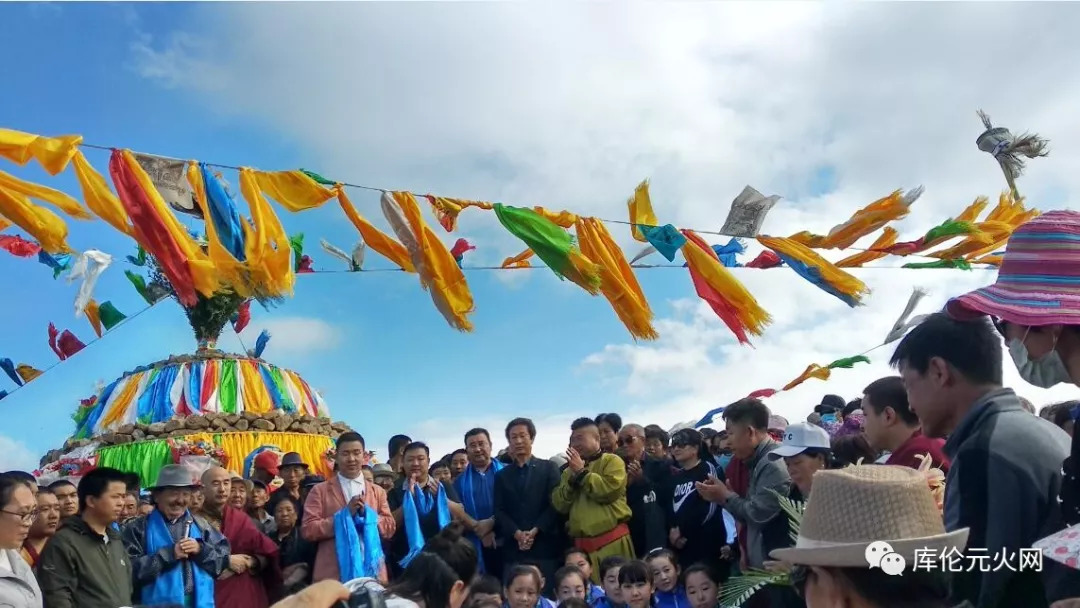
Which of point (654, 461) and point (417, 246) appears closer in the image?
point (417, 246)

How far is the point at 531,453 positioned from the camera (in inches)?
291

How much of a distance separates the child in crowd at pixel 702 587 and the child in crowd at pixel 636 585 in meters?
0.26

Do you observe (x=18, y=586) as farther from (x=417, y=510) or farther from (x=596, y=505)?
(x=596, y=505)

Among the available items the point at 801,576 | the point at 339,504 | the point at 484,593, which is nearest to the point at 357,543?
the point at 339,504

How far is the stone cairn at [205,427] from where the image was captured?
1275 cm

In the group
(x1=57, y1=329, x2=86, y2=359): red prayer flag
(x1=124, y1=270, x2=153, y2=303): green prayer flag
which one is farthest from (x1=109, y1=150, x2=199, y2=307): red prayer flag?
(x1=124, y1=270, x2=153, y2=303): green prayer flag

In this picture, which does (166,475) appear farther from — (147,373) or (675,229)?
(147,373)

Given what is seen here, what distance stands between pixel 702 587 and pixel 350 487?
252 cm

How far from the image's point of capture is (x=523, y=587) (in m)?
5.70

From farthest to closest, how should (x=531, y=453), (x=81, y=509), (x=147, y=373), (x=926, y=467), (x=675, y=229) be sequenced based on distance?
(x=147, y=373), (x=531, y=453), (x=675, y=229), (x=81, y=509), (x=926, y=467)

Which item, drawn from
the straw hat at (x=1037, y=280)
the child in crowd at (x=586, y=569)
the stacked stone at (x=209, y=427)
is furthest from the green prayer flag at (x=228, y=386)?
the straw hat at (x=1037, y=280)

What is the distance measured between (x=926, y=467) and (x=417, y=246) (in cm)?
413

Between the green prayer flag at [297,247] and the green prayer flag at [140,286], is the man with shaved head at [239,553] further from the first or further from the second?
the green prayer flag at [140,286]

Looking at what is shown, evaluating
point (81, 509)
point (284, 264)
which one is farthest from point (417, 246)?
point (81, 509)
